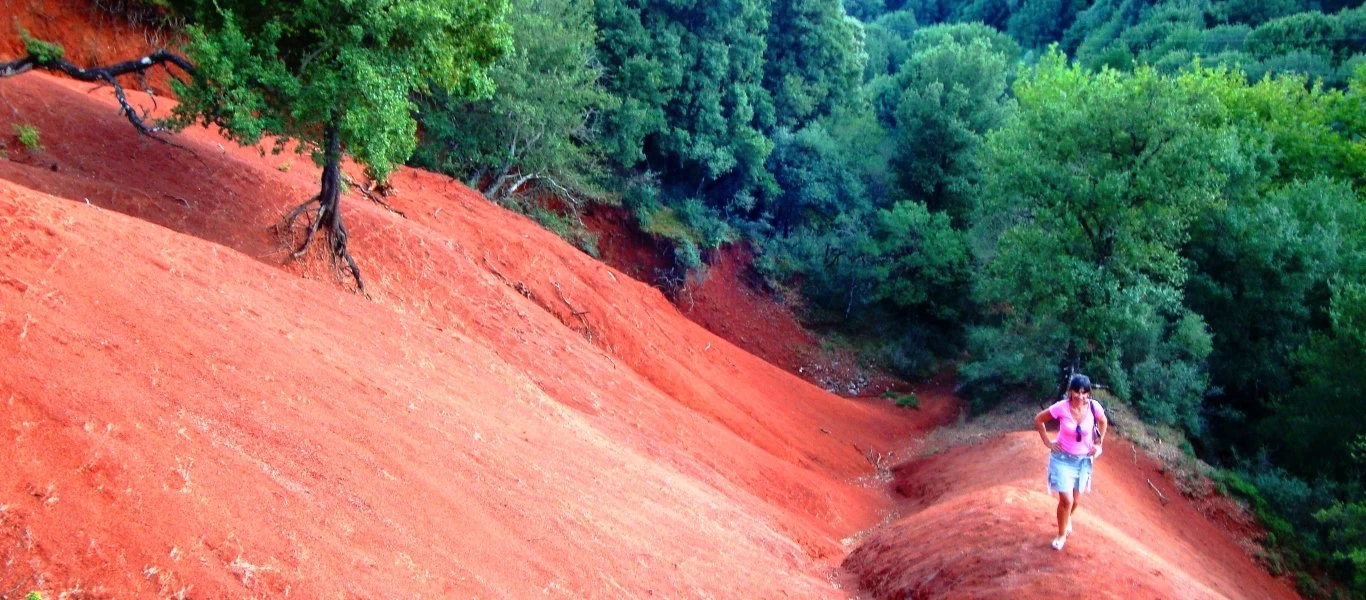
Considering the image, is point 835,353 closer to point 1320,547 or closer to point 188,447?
point 1320,547

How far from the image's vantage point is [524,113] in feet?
82.6

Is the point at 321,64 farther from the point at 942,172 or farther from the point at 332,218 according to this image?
the point at 942,172

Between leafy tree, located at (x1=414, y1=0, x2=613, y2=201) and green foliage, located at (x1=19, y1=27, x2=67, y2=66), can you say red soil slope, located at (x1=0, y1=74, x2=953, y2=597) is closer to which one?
green foliage, located at (x1=19, y1=27, x2=67, y2=66)

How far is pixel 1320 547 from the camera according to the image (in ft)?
51.8

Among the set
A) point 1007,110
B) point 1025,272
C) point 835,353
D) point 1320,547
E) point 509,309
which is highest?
point 1007,110

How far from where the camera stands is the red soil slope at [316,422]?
15.9ft

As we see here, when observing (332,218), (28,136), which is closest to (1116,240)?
(332,218)

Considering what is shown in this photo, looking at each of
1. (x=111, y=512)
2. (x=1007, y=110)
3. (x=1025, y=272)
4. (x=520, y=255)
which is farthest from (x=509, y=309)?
(x=1007, y=110)

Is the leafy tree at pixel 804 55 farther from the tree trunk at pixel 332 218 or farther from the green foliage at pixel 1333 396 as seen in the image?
the tree trunk at pixel 332 218

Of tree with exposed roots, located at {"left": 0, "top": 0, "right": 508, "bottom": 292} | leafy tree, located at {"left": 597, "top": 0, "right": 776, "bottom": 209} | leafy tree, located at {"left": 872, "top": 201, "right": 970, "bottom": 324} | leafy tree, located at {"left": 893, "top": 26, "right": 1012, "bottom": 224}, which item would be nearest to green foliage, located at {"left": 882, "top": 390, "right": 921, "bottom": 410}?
leafy tree, located at {"left": 872, "top": 201, "right": 970, "bottom": 324}

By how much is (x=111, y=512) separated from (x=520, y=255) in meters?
13.1

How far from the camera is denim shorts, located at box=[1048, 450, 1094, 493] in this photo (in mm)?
8836

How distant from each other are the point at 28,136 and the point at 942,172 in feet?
103

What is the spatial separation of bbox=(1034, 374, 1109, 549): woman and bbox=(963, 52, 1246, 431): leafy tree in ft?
40.7
